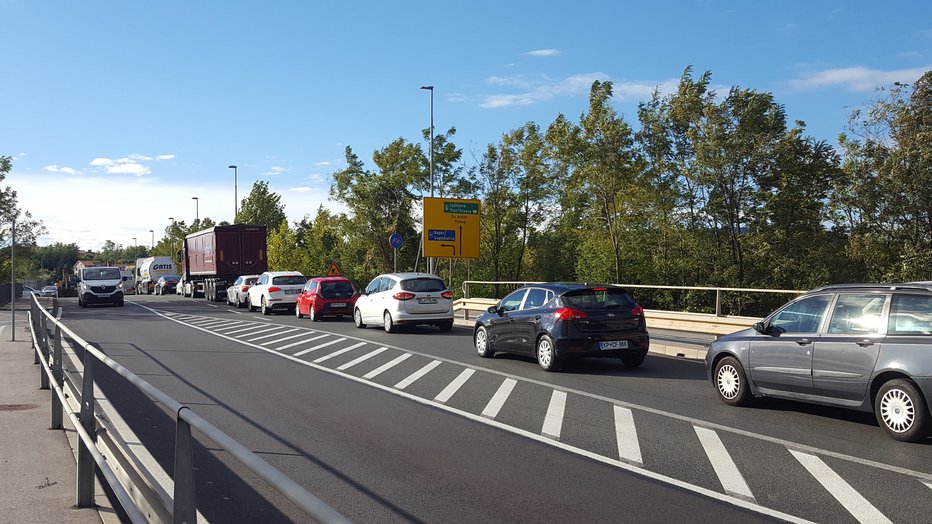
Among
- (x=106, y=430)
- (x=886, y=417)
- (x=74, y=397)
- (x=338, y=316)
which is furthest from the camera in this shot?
(x=338, y=316)

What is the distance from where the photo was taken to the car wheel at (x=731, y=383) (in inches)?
380

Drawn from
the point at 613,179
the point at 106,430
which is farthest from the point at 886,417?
the point at 613,179

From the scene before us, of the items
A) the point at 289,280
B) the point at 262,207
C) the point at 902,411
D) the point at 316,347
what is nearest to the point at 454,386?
the point at 902,411

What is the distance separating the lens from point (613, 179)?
39719 mm

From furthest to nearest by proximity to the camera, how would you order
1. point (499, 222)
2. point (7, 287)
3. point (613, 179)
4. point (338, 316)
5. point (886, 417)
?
point (499, 222) → point (7, 287) → point (613, 179) → point (338, 316) → point (886, 417)

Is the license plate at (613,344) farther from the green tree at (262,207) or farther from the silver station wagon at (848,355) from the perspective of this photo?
the green tree at (262,207)

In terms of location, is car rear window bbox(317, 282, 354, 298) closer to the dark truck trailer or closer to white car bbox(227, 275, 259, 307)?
white car bbox(227, 275, 259, 307)

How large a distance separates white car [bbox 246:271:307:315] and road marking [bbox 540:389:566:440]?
20.9 metres

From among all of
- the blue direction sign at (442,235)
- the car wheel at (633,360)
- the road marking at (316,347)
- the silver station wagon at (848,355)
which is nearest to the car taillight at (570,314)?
the car wheel at (633,360)

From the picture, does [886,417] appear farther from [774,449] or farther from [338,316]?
[338,316]

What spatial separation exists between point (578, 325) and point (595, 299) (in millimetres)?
613

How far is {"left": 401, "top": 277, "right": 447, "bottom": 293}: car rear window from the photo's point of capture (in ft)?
69.7

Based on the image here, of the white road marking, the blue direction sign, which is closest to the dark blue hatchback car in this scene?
the white road marking

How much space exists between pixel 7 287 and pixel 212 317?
883 inches
